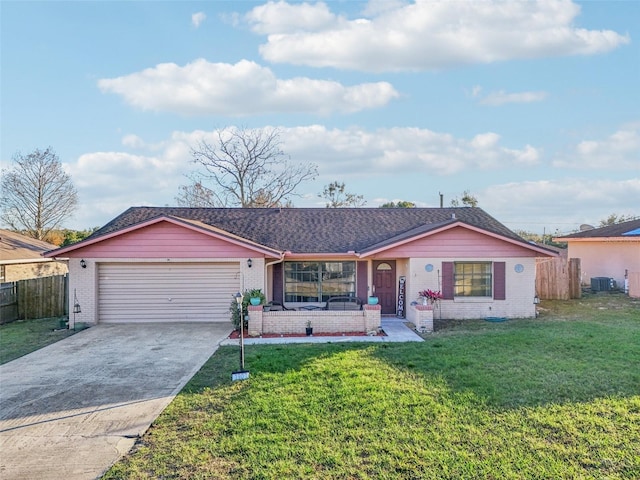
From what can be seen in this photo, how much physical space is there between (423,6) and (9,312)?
1661cm

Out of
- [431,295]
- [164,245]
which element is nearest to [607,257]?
[431,295]

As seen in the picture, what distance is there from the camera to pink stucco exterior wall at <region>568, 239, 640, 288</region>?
1884cm

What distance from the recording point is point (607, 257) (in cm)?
2038

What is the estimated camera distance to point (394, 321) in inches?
525

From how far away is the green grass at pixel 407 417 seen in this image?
426 centimetres

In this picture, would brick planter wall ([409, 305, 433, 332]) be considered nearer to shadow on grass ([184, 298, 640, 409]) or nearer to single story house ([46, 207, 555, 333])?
shadow on grass ([184, 298, 640, 409])

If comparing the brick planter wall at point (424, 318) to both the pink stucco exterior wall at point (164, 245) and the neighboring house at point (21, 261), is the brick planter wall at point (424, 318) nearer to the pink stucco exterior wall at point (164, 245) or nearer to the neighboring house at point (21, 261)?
the pink stucco exterior wall at point (164, 245)

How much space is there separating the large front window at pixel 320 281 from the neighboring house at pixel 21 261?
9.61 m

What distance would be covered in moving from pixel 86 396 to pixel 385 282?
10275 millimetres

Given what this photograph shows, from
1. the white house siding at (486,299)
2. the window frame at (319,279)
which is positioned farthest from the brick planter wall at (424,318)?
the window frame at (319,279)

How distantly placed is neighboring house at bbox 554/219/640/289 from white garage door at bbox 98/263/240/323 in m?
17.2

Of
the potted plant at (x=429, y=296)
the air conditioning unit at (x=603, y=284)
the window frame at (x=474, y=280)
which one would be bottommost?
the air conditioning unit at (x=603, y=284)

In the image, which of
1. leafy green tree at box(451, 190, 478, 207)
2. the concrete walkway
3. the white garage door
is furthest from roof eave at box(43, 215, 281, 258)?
leafy green tree at box(451, 190, 478, 207)

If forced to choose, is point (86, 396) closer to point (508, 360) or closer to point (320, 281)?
point (508, 360)
